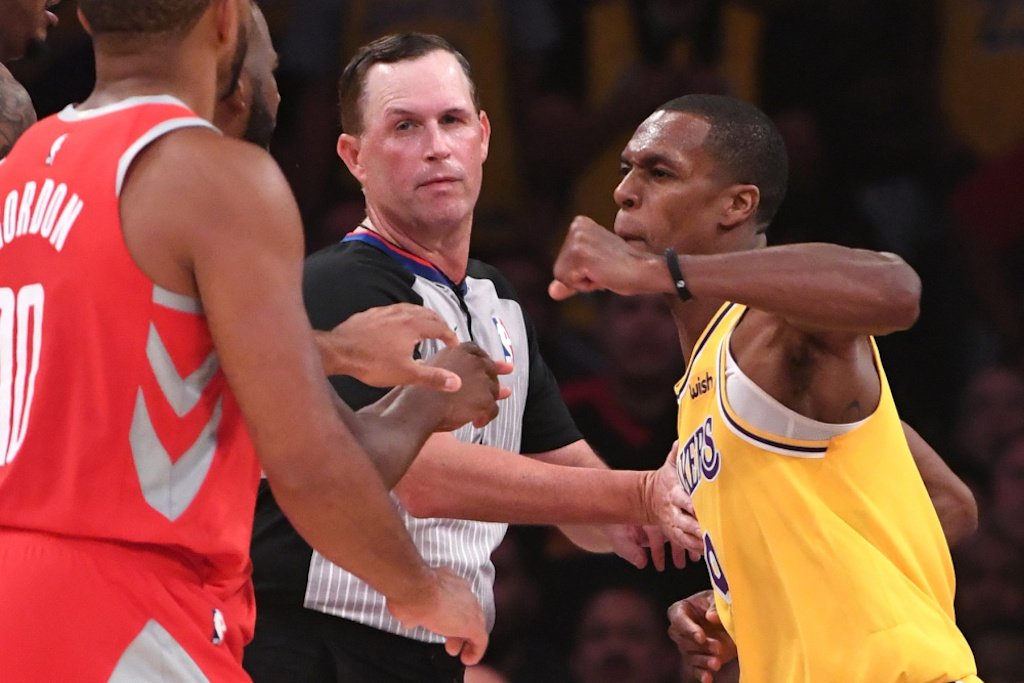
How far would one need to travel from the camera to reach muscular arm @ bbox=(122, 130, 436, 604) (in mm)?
1946

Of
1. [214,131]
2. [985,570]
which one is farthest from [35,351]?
[985,570]

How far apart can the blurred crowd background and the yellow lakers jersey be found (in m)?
2.99

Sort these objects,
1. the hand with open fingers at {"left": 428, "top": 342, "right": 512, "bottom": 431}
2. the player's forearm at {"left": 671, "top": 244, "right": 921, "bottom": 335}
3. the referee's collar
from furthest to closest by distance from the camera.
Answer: the referee's collar, the player's forearm at {"left": 671, "top": 244, "right": 921, "bottom": 335}, the hand with open fingers at {"left": 428, "top": 342, "right": 512, "bottom": 431}

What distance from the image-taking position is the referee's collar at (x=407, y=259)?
3.61m

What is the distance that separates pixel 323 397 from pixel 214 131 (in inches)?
15.9

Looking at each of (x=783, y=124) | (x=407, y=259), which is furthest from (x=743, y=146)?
(x=783, y=124)

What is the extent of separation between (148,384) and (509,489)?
4.67ft

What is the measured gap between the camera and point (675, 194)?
3.28 meters

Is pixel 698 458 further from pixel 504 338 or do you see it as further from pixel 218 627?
pixel 218 627

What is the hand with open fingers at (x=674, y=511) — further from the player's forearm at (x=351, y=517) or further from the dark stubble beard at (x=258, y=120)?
the dark stubble beard at (x=258, y=120)

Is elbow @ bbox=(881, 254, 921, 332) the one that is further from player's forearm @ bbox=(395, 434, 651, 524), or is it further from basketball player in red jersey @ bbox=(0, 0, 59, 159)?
basketball player in red jersey @ bbox=(0, 0, 59, 159)

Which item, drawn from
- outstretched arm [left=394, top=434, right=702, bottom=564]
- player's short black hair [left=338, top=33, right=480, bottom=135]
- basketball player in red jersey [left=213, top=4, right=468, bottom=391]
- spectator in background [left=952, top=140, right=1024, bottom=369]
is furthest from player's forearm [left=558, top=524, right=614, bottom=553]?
spectator in background [left=952, top=140, right=1024, bottom=369]

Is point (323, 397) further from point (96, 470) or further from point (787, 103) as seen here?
point (787, 103)

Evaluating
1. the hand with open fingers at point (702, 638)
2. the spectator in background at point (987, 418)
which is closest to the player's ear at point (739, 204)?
the hand with open fingers at point (702, 638)
